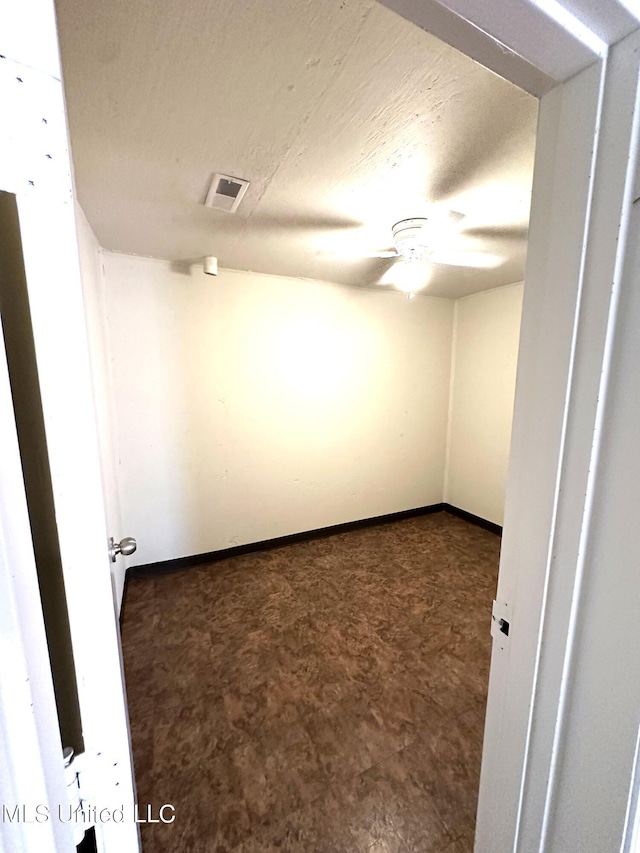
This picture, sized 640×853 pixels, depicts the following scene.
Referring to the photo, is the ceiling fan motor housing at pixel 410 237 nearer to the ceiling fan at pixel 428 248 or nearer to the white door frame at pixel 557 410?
the ceiling fan at pixel 428 248

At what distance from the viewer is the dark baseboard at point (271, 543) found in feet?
8.47

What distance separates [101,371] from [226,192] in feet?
3.93

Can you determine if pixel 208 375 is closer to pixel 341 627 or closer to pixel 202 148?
pixel 202 148

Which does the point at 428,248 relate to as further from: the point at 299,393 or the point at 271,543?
the point at 271,543

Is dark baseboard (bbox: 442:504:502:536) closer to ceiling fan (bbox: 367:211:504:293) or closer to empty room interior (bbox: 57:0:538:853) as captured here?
empty room interior (bbox: 57:0:538:853)

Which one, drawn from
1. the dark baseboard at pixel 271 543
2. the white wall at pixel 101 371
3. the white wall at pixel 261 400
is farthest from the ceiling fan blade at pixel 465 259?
the dark baseboard at pixel 271 543

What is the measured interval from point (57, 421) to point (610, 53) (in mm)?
961

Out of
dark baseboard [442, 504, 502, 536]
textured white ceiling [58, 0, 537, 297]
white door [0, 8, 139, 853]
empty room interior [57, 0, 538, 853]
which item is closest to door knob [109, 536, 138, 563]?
white door [0, 8, 139, 853]

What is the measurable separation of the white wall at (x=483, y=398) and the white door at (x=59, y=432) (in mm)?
3153

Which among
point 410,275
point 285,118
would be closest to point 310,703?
point 285,118

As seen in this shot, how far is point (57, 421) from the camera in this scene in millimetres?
404

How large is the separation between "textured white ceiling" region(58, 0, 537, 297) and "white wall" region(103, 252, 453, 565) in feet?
2.32

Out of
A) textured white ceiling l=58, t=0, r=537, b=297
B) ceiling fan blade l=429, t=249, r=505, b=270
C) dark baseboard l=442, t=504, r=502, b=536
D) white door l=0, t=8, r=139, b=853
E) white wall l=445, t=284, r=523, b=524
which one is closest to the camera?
white door l=0, t=8, r=139, b=853

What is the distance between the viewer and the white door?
333mm
